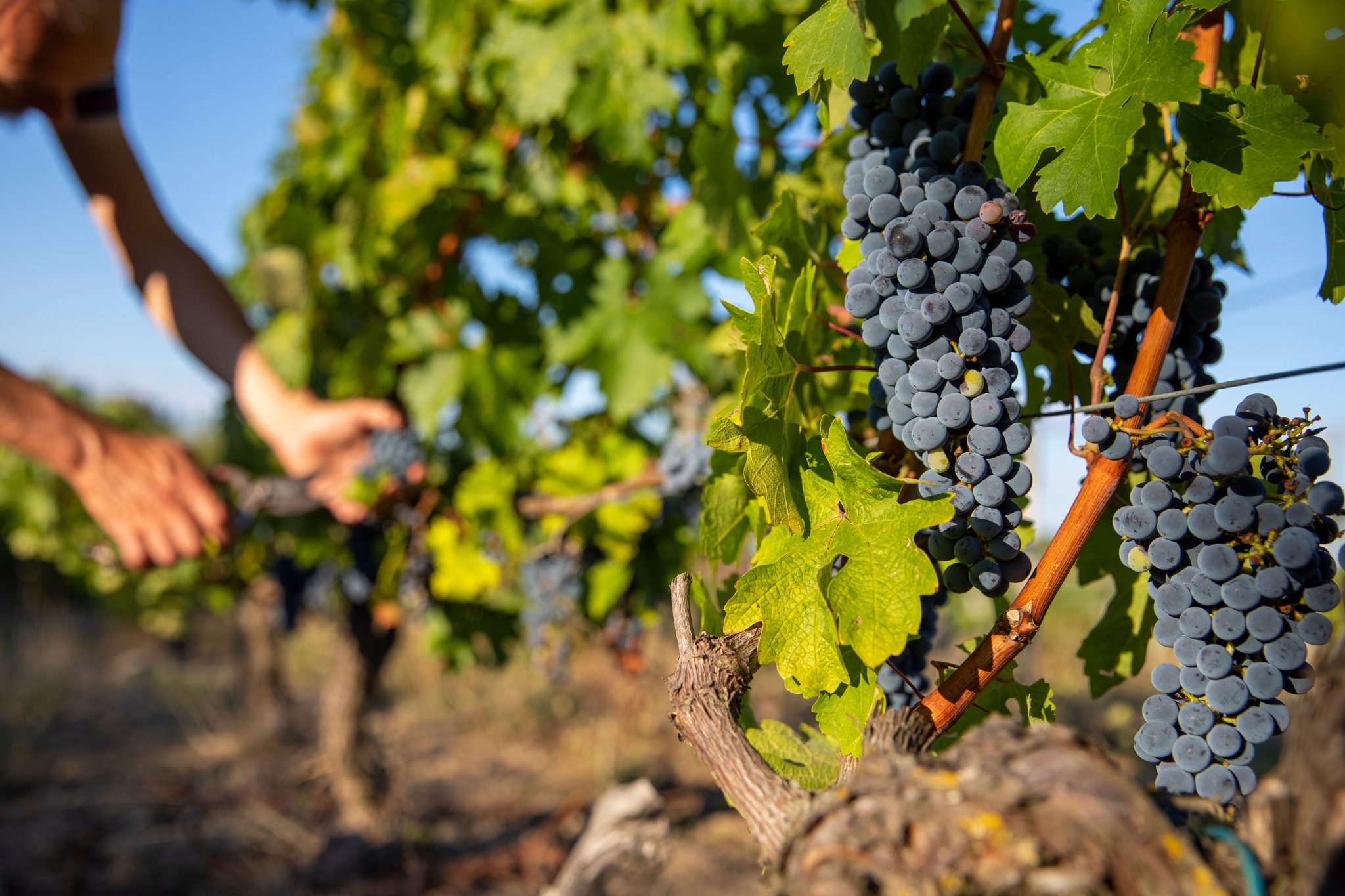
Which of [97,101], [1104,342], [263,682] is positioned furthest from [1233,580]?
[263,682]

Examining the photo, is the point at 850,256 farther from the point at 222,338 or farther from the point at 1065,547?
the point at 222,338

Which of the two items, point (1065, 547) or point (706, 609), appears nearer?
point (1065, 547)

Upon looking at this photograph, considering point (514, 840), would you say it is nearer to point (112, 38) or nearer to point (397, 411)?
point (397, 411)

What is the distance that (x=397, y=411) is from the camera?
3.30 meters

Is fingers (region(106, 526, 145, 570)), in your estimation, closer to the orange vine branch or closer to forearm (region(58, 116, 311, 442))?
forearm (region(58, 116, 311, 442))

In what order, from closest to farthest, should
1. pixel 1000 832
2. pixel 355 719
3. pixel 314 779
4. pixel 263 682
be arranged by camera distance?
pixel 1000 832
pixel 355 719
pixel 314 779
pixel 263 682

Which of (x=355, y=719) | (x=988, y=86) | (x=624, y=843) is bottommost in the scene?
(x=624, y=843)

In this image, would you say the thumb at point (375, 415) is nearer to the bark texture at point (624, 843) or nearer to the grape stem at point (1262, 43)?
Result: the bark texture at point (624, 843)

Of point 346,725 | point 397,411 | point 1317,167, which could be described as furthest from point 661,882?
point 1317,167

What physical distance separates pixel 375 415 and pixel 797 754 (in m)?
2.50

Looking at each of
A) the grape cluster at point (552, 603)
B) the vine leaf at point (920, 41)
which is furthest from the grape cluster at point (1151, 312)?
the grape cluster at point (552, 603)

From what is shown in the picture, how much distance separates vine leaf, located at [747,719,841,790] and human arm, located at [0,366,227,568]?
212 centimetres

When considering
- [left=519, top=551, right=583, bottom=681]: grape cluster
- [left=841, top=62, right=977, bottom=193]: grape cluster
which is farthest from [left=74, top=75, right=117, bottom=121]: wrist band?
[left=841, top=62, right=977, bottom=193]: grape cluster

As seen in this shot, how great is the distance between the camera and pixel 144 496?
2443 millimetres
